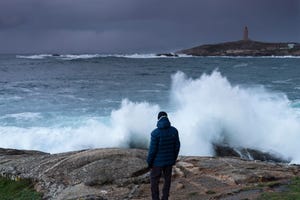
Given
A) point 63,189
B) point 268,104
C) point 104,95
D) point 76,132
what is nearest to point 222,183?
point 63,189

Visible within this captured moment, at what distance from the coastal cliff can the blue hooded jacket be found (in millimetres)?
143170

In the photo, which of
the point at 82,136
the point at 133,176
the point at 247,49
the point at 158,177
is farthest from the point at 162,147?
the point at 247,49

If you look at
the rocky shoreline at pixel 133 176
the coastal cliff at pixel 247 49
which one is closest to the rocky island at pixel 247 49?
the coastal cliff at pixel 247 49

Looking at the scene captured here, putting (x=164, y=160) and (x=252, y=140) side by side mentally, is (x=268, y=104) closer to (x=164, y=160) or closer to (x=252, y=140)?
(x=252, y=140)

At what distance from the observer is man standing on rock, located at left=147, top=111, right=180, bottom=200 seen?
25.2 feet

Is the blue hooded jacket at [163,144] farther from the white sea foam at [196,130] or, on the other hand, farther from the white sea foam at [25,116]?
the white sea foam at [25,116]

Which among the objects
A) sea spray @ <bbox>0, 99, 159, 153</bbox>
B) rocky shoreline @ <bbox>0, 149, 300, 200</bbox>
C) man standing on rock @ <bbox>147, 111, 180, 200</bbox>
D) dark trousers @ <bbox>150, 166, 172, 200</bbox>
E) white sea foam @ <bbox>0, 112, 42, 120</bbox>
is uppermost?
A: man standing on rock @ <bbox>147, 111, 180, 200</bbox>

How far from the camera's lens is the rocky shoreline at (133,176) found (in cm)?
927

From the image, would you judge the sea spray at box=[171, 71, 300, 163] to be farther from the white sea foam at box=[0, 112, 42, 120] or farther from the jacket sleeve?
the jacket sleeve

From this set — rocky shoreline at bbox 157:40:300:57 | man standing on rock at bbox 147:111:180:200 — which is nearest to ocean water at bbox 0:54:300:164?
man standing on rock at bbox 147:111:180:200

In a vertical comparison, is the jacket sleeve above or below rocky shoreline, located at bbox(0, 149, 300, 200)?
above

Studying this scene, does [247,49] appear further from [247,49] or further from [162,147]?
[162,147]

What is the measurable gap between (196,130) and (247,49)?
138111mm

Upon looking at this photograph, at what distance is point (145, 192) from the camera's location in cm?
947
